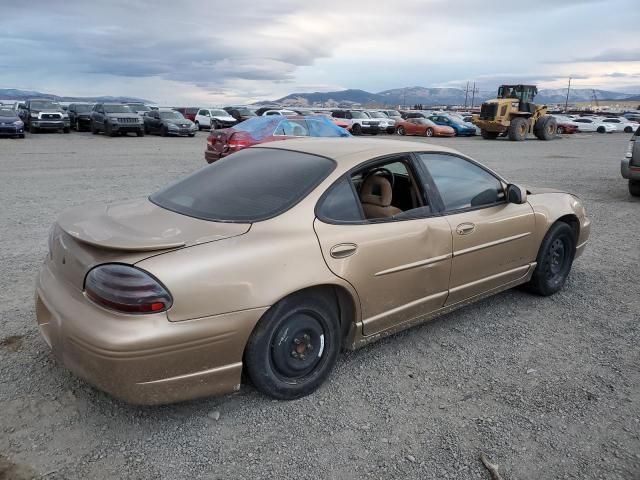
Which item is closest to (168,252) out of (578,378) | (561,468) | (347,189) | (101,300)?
(101,300)

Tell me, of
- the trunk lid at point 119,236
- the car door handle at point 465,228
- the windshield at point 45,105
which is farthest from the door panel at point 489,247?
the windshield at point 45,105

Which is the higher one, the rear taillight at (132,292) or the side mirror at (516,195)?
the side mirror at (516,195)

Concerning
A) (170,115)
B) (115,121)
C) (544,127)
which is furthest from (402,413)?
(544,127)

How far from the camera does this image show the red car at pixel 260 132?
1282cm

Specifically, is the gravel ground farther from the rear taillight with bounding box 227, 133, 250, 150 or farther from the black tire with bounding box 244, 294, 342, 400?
the rear taillight with bounding box 227, 133, 250, 150

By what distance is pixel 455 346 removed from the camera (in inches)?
153

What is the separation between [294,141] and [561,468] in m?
2.79

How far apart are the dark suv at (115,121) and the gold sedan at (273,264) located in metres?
24.6

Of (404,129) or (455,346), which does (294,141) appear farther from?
(404,129)

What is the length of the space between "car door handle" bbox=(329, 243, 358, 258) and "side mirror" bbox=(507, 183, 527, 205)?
65.0 inches

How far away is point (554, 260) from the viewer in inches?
190

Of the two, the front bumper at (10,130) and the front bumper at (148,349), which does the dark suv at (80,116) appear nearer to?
the front bumper at (10,130)

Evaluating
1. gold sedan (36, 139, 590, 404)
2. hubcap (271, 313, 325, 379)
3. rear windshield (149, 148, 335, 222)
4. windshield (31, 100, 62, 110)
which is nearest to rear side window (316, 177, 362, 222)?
gold sedan (36, 139, 590, 404)

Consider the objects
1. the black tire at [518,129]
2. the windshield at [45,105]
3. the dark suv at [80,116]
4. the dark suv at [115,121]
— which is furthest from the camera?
the dark suv at [80,116]
